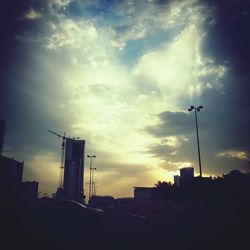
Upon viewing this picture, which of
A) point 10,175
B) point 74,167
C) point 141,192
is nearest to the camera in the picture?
point 10,175

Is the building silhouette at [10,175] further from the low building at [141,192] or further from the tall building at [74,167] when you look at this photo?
the tall building at [74,167]

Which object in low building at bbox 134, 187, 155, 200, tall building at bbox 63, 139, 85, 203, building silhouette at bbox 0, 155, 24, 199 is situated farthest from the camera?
tall building at bbox 63, 139, 85, 203

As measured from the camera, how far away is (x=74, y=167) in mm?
168500

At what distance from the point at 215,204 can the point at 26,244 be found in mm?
33578

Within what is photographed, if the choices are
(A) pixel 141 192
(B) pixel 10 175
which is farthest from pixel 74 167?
(B) pixel 10 175

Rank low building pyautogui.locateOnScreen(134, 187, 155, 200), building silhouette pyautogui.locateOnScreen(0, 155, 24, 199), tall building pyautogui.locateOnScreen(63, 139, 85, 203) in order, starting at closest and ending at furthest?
1. building silhouette pyautogui.locateOnScreen(0, 155, 24, 199)
2. low building pyautogui.locateOnScreen(134, 187, 155, 200)
3. tall building pyautogui.locateOnScreen(63, 139, 85, 203)

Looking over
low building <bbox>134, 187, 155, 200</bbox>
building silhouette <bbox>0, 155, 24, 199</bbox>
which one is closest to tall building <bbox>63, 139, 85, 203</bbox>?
low building <bbox>134, 187, 155, 200</bbox>

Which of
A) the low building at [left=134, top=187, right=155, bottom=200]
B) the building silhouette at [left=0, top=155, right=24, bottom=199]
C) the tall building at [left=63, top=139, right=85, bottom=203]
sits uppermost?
the tall building at [left=63, top=139, right=85, bottom=203]

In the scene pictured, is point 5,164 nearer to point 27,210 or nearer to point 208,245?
point 27,210

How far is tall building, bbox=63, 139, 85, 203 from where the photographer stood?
162 meters

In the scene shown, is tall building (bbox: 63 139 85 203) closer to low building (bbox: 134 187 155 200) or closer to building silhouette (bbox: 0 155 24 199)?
low building (bbox: 134 187 155 200)

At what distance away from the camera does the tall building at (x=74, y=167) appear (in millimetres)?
162375

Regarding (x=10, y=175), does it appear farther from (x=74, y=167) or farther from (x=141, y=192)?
(x=74, y=167)

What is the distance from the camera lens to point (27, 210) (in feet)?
58.2
